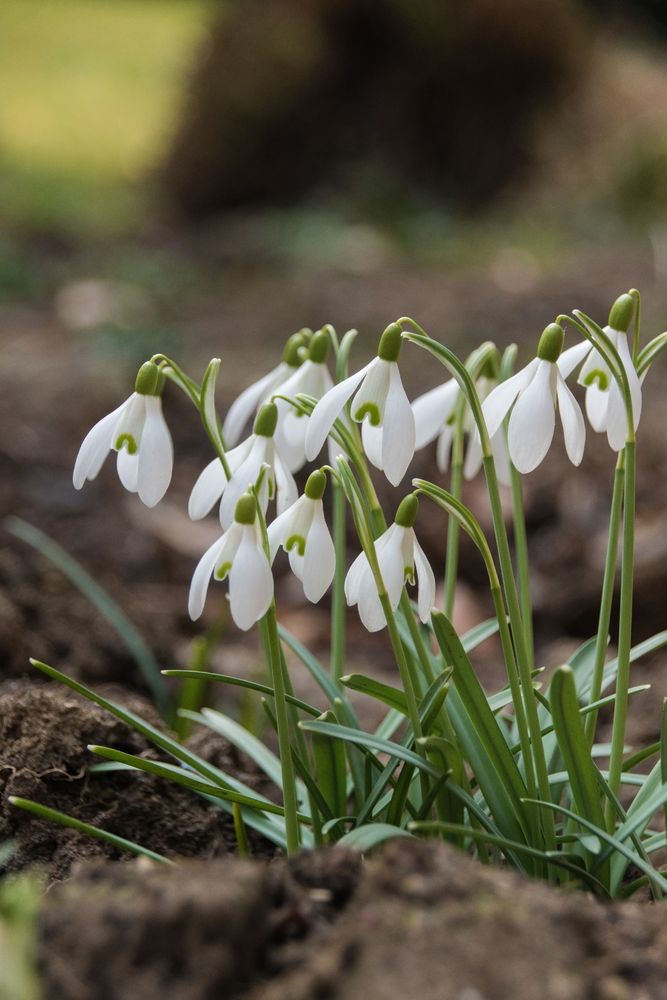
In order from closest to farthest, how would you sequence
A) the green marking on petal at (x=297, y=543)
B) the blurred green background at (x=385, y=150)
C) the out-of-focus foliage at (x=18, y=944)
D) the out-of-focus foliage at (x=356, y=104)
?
the out-of-focus foliage at (x=18, y=944), the green marking on petal at (x=297, y=543), the blurred green background at (x=385, y=150), the out-of-focus foliage at (x=356, y=104)

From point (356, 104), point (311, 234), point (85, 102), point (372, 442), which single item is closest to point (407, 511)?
point (372, 442)

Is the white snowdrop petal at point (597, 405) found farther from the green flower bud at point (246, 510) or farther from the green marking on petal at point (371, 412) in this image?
the green flower bud at point (246, 510)

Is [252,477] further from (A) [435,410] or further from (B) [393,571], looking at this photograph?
(A) [435,410]

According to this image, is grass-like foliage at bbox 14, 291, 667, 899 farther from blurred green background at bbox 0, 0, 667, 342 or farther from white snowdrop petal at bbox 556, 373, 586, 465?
blurred green background at bbox 0, 0, 667, 342

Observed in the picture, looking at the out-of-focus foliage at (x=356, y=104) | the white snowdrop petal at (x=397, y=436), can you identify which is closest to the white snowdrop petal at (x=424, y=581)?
the white snowdrop petal at (x=397, y=436)

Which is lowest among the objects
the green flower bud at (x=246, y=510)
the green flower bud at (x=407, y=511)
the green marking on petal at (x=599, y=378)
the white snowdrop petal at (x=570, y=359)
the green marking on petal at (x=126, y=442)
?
the green flower bud at (x=407, y=511)

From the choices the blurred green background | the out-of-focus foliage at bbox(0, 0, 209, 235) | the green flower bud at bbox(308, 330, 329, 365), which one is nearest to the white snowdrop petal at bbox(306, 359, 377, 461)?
the green flower bud at bbox(308, 330, 329, 365)

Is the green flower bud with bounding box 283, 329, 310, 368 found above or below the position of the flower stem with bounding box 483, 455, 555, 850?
above
